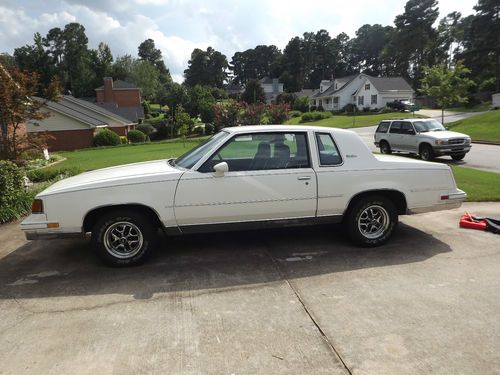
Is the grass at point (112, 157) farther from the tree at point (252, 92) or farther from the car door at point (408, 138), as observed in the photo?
the tree at point (252, 92)

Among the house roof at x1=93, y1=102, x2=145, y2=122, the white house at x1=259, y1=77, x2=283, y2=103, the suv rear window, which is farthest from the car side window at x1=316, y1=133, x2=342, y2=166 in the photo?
the white house at x1=259, y1=77, x2=283, y2=103

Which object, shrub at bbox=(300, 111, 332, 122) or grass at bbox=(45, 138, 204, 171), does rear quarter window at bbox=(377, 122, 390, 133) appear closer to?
grass at bbox=(45, 138, 204, 171)

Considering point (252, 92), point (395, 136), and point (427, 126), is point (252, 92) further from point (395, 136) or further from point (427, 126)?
point (427, 126)

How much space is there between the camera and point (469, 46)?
201ft

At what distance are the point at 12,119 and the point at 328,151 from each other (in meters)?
10.8

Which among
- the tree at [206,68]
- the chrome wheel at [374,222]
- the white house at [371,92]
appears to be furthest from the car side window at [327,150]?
the tree at [206,68]

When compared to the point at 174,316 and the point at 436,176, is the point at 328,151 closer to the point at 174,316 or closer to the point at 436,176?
the point at 436,176

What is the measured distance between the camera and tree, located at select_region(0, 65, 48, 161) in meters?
11.7

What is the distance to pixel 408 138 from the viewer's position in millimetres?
16953

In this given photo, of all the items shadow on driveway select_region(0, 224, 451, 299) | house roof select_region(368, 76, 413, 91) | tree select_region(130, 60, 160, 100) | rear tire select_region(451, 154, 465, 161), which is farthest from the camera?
tree select_region(130, 60, 160, 100)

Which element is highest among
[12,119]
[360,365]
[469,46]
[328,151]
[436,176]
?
[469,46]

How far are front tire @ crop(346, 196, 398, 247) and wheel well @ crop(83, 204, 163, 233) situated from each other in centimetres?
246

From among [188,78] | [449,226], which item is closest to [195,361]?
[449,226]

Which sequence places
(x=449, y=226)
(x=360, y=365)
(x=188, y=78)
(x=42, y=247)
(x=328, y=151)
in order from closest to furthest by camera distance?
(x=360, y=365) < (x=328, y=151) < (x=42, y=247) < (x=449, y=226) < (x=188, y=78)
